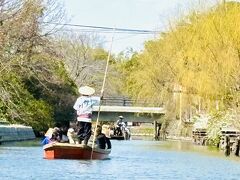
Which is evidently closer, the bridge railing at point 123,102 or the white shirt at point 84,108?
the white shirt at point 84,108

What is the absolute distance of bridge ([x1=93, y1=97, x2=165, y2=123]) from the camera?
235ft

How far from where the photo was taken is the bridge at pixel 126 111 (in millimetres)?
71562

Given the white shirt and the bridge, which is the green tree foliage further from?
the bridge

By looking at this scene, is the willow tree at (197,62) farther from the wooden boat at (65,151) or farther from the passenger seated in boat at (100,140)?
the wooden boat at (65,151)

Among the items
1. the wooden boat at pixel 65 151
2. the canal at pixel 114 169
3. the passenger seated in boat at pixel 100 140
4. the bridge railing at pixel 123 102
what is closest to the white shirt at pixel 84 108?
the wooden boat at pixel 65 151

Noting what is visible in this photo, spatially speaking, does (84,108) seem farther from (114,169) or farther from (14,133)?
(14,133)

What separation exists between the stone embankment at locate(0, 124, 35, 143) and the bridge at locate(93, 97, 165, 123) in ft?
61.0

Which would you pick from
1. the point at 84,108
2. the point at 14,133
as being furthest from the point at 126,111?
the point at 84,108

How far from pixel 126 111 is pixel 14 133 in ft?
93.1

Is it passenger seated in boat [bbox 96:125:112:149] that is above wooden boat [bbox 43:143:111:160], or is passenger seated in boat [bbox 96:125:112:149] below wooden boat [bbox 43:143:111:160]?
above

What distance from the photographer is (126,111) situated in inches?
2997

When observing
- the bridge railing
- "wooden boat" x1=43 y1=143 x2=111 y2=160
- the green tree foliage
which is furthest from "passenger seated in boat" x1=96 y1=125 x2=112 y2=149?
the bridge railing

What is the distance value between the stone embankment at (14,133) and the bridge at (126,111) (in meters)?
18.6

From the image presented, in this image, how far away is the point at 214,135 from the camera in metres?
50.3
